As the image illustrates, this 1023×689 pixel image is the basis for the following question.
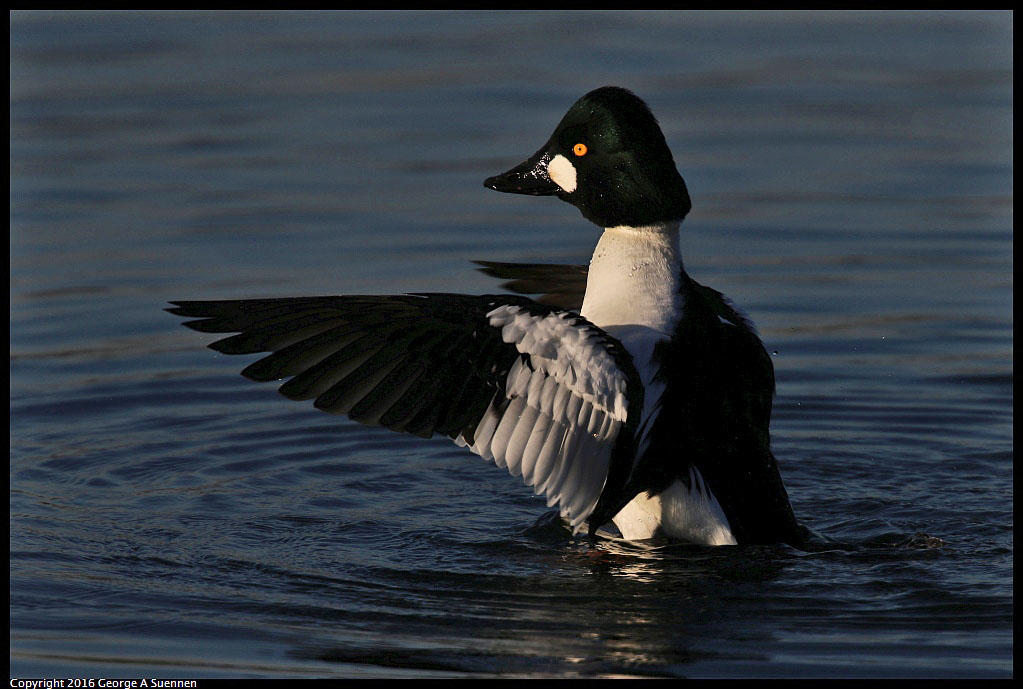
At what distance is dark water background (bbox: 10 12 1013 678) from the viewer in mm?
5262

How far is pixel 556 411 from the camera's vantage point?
5.49m

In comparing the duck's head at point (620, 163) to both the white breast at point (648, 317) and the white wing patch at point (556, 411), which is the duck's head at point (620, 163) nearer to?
the white breast at point (648, 317)

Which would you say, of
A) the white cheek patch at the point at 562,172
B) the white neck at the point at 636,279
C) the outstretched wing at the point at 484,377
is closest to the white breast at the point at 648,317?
the white neck at the point at 636,279

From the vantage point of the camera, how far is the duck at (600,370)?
5.48 metres

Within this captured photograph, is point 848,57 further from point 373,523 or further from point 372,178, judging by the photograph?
point 373,523

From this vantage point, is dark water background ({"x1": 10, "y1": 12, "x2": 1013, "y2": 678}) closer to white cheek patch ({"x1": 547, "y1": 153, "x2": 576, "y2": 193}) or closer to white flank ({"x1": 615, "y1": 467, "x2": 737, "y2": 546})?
white flank ({"x1": 615, "y1": 467, "x2": 737, "y2": 546})

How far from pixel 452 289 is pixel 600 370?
403 centimetres

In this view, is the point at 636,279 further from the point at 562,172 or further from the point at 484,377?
the point at 484,377

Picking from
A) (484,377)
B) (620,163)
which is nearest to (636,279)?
(620,163)

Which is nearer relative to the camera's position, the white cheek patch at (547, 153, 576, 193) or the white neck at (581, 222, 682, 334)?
the white neck at (581, 222, 682, 334)

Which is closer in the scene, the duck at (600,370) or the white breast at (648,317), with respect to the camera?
the duck at (600,370)

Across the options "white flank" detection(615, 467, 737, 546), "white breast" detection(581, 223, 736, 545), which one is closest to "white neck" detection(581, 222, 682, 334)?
"white breast" detection(581, 223, 736, 545)

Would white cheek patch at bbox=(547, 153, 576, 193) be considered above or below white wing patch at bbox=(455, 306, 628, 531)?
above

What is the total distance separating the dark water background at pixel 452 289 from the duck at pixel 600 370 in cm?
28
